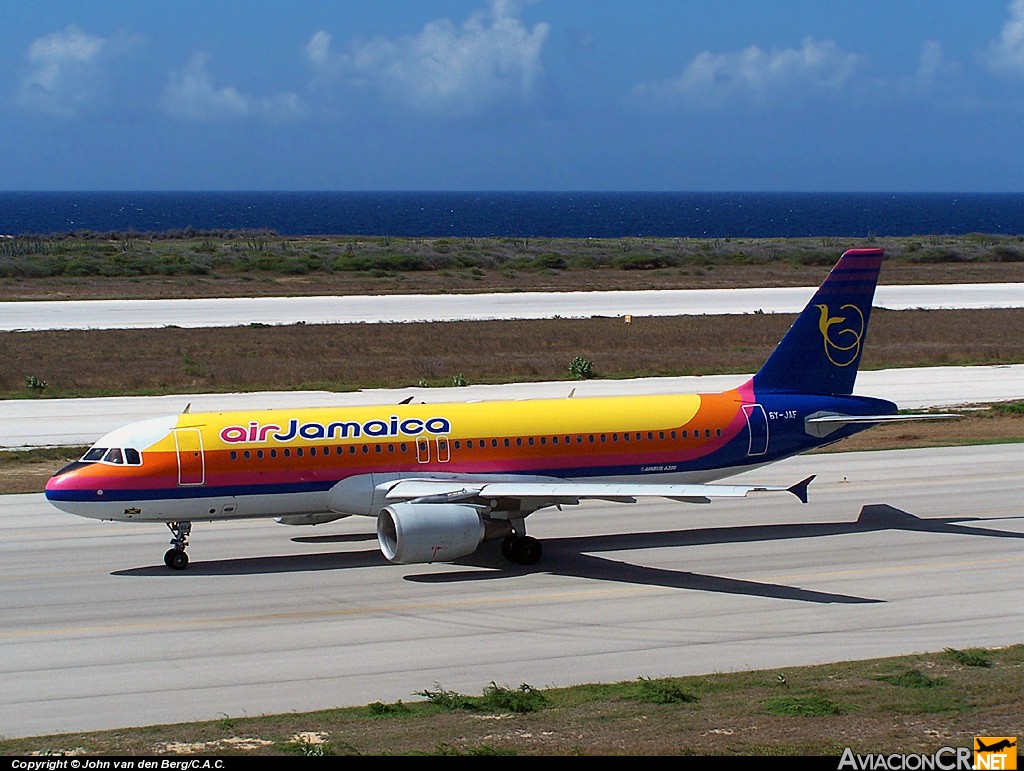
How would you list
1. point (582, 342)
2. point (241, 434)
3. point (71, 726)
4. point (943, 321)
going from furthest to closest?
1. point (943, 321)
2. point (582, 342)
3. point (241, 434)
4. point (71, 726)

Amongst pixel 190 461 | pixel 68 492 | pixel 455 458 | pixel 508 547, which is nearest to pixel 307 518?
pixel 190 461

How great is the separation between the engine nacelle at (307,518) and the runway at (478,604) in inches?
31.2

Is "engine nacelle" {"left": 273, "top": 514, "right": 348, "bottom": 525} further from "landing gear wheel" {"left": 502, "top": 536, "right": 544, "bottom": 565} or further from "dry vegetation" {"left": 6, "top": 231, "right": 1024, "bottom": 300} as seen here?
"dry vegetation" {"left": 6, "top": 231, "right": 1024, "bottom": 300}

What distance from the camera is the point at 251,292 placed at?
10169cm

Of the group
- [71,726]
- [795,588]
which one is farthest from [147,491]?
[795,588]

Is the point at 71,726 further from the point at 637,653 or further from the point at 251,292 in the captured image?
the point at 251,292

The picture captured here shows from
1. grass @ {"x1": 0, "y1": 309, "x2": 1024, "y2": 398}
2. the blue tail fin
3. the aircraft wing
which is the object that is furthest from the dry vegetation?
the aircraft wing

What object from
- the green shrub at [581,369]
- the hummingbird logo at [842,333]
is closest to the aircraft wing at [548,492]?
the hummingbird logo at [842,333]

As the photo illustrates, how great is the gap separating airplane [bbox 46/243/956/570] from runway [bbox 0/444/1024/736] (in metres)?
1.37

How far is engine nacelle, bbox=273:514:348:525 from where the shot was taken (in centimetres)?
3072

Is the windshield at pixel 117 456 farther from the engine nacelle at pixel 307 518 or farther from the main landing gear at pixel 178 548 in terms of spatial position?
the engine nacelle at pixel 307 518

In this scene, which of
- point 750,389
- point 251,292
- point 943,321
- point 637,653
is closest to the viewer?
point 637,653

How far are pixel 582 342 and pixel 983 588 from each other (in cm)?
4471

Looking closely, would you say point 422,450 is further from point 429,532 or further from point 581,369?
point 581,369
